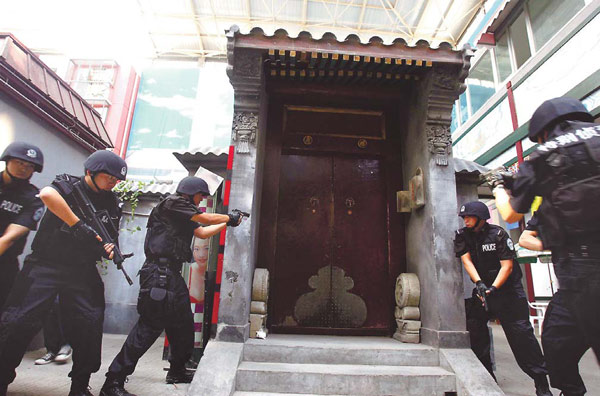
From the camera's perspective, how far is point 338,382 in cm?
370

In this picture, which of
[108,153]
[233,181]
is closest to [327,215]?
[233,181]

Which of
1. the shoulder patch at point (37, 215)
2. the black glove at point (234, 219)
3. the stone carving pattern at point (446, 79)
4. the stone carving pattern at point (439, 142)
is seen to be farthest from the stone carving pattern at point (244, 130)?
the stone carving pattern at point (446, 79)

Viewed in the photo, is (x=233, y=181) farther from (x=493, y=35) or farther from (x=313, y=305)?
(x=493, y=35)

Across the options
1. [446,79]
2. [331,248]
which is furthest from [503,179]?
[331,248]

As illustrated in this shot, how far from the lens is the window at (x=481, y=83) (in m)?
12.2

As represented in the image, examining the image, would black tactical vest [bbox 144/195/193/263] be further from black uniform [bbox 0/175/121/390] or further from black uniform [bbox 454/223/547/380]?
black uniform [bbox 454/223/547/380]

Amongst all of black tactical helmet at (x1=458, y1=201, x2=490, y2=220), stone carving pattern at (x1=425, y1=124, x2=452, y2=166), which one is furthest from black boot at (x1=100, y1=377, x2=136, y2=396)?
stone carving pattern at (x1=425, y1=124, x2=452, y2=166)

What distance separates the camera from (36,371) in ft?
14.0

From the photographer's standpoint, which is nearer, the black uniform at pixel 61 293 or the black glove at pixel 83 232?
the black uniform at pixel 61 293

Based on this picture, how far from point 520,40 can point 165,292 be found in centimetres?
1245

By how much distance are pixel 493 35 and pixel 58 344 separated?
1456cm

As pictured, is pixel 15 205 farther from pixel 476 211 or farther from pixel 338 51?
pixel 476 211

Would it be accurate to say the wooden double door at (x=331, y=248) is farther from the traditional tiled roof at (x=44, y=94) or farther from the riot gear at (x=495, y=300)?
the traditional tiled roof at (x=44, y=94)

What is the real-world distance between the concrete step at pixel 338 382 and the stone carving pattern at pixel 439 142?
111 inches
